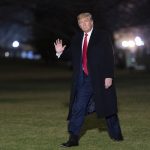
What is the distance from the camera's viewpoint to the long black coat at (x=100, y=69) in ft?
35.5

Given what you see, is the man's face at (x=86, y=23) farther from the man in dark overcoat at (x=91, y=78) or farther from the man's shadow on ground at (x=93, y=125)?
the man's shadow on ground at (x=93, y=125)

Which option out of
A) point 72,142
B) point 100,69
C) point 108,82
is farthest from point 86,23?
point 72,142

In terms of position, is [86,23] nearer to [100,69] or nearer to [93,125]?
[100,69]

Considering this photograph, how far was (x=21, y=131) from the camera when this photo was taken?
1267 cm

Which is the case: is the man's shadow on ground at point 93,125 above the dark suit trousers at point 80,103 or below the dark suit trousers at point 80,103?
below

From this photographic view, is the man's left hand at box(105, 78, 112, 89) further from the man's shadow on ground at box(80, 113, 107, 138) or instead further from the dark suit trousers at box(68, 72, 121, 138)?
the man's shadow on ground at box(80, 113, 107, 138)

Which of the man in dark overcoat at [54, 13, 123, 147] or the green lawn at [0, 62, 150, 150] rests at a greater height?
the man in dark overcoat at [54, 13, 123, 147]

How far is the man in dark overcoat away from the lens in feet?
35.5

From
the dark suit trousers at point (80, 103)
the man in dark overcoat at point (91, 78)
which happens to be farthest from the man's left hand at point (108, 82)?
the dark suit trousers at point (80, 103)

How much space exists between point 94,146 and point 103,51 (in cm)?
151

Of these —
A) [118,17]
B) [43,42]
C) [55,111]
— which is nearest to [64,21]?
[118,17]

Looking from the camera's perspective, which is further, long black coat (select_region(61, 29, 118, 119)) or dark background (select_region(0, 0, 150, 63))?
dark background (select_region(0, 0, 150, 63))

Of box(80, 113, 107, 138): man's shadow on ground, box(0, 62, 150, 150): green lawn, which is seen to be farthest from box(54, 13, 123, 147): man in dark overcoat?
box(80, 113, 107, 138): man's shadow on ground

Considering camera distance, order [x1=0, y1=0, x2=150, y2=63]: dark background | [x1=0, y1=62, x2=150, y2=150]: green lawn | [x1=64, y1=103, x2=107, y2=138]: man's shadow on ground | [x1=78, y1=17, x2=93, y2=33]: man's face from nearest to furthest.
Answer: [x1=78, y1=17, x2=93, y2=33]: man's face < [x1=0, y1=62, x2=150, y2=150]: green lawn < [x1=64, y1=103, x2=107, y2=138]: man's shadow on ground < [x1=0, y1=0, x2=150, y2=63]: dark background
